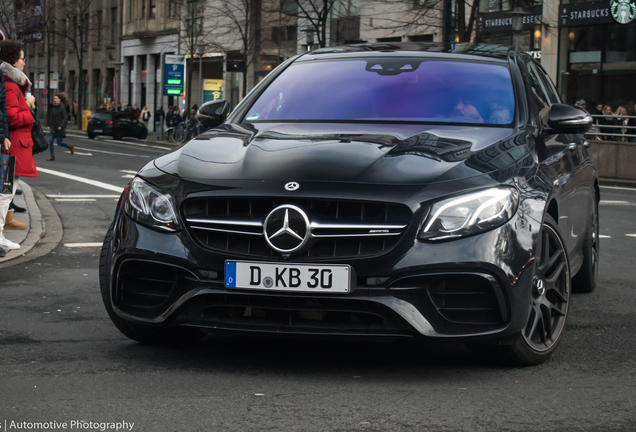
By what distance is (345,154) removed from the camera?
14.0 feet

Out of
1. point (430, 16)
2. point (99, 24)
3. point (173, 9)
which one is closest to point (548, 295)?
point (430, 16)

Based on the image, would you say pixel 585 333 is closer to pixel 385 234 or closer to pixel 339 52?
pixel 385 234

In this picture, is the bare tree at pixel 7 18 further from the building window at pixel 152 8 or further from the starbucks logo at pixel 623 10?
the starbucks logo at pixel 623 10

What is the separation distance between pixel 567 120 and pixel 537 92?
66 cm

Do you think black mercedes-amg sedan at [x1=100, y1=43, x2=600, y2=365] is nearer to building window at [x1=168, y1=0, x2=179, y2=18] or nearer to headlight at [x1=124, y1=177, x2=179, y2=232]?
headlight at [x1=124, y1=177, x2=179, y2=232]

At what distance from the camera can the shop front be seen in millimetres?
28375

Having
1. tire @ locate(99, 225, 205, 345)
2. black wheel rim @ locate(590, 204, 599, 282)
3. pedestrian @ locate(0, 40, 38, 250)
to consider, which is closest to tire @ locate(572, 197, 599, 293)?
black wheel rim @ locate(590, 204, 599, 282)

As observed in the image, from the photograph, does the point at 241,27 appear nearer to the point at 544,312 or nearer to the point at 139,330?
the point at 139,330

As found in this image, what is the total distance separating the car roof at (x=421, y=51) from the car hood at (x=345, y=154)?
2.97 ft

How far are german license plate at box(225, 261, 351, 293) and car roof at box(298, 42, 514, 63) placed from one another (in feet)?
6.99

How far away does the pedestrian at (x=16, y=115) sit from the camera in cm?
841

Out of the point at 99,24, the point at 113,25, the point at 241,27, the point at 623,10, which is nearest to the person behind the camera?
the point at 623,10

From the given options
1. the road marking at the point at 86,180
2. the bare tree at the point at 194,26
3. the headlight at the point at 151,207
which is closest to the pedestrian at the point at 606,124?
the road marking at the point at 86,180

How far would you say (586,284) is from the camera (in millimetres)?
6609
